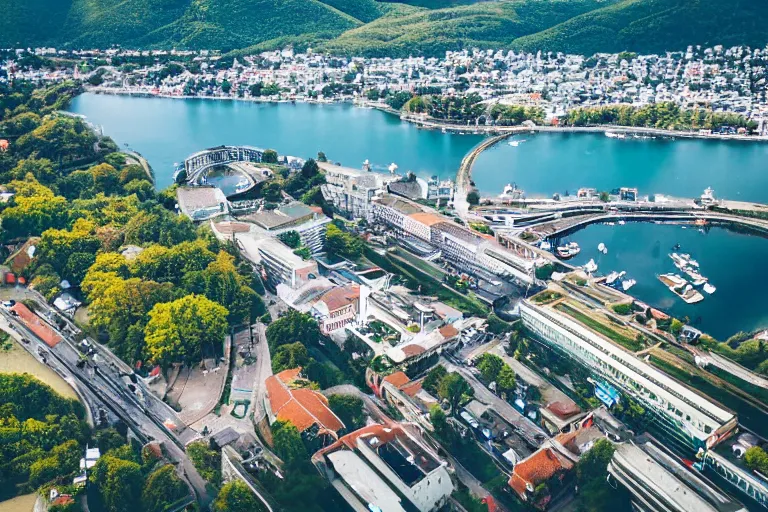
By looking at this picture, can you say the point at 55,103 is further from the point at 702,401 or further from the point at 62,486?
the point at 702,401

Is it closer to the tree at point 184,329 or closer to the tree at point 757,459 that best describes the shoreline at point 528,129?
the tree at point 184,329

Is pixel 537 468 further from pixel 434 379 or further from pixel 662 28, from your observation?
pixel 662 28

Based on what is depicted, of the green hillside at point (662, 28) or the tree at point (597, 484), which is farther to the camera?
the green hillside at point (662, 28)

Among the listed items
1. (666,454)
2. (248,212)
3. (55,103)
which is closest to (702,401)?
(666,454)

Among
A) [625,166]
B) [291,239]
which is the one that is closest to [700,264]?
[625,166]

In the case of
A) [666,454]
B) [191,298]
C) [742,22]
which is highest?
[742,22]

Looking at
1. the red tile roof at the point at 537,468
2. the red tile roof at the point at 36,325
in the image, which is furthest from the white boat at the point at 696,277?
the red tile roof at the point at 36,325

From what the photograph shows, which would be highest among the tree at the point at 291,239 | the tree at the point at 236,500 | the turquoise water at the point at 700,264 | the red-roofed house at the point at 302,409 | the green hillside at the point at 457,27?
the green hillside at the point at 457,27
